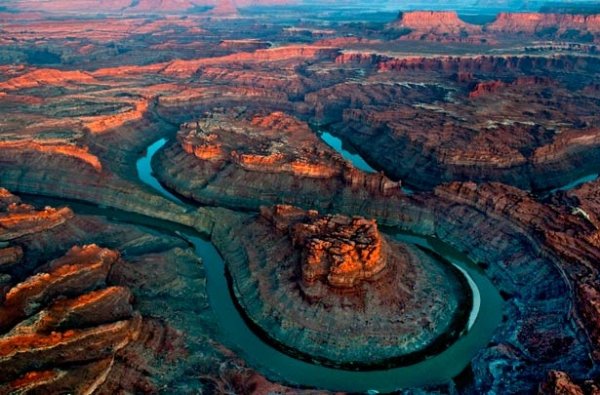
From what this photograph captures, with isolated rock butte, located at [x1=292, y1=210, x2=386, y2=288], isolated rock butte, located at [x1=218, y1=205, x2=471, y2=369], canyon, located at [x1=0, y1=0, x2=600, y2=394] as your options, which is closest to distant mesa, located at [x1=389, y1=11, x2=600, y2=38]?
canyon, located at [x1=0, y1=0, x2=600, y2=394]

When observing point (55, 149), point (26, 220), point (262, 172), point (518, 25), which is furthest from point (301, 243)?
point (518, 25)

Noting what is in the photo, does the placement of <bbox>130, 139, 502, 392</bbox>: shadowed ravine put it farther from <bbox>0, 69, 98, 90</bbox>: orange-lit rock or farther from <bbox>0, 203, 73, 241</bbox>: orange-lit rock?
<bbox>0, 69, 98, 90</bbox>: orange-lit rock

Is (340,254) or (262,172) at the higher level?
(340,254)

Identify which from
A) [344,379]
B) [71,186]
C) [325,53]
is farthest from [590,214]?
[325,53]

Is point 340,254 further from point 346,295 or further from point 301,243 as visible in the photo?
point 301,243

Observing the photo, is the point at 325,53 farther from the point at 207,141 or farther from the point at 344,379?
the point at 344,379

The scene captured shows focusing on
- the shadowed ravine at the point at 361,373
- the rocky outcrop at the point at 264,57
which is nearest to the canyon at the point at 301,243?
the shadowed ravine at the point at 361,373
